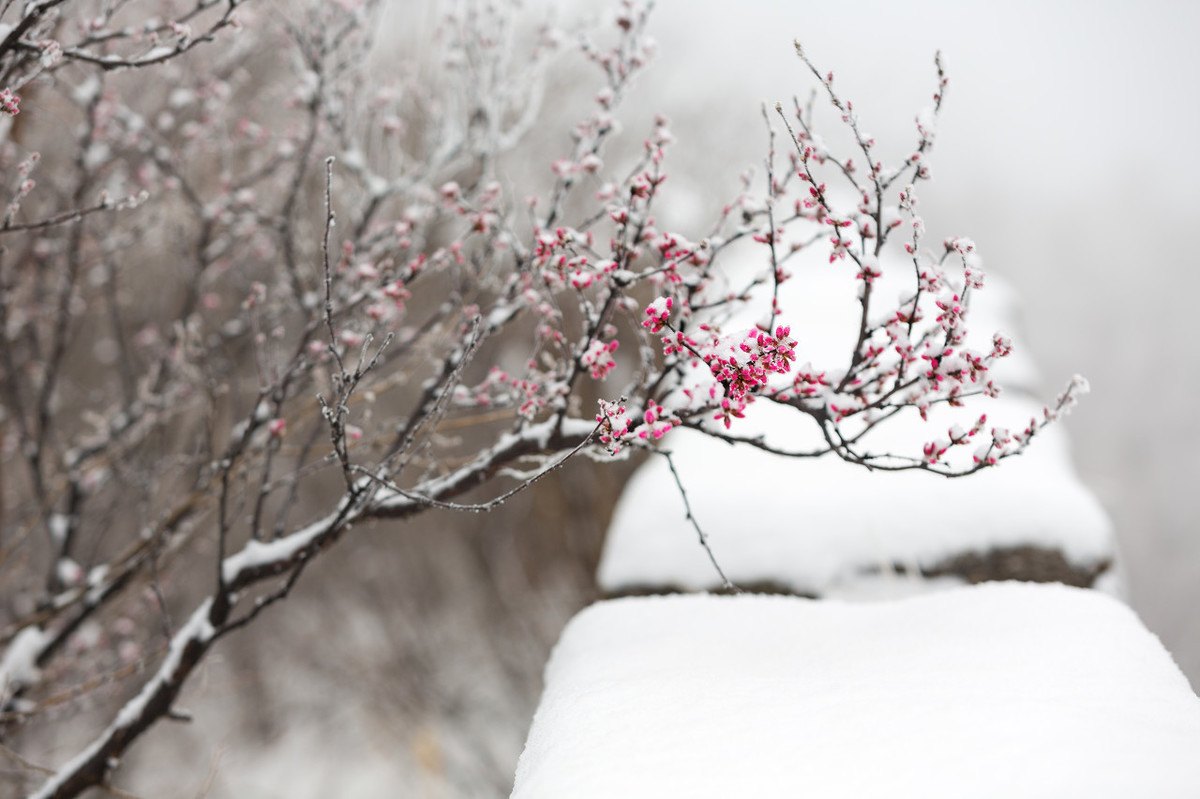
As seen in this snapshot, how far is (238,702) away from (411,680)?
4033mm

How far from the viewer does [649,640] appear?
1979 mm

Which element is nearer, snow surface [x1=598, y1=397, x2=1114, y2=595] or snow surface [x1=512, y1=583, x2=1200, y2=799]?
snow surface [x1=512, y1=583, x2=1200, y2=799]

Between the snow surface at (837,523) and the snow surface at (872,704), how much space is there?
30.8 inches

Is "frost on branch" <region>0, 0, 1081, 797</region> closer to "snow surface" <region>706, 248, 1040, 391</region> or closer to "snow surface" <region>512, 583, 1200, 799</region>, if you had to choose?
"snow surface" <region>706, 248, 1040, 391</region>

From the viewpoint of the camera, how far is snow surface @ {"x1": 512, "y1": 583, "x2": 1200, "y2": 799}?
122 cm

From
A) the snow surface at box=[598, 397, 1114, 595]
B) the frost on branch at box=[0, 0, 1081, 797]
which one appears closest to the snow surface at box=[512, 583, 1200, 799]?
the frost on branch at box=[0, 0, 1081, 797]

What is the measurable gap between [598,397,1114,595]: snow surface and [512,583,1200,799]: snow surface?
783 millimetres

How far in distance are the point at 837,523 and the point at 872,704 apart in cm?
150

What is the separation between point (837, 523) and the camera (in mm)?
2920

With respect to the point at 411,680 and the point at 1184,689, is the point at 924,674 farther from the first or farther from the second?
the point at 411,680

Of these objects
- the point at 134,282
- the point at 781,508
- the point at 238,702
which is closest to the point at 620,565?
the point at 781,508

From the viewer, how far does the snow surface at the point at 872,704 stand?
1219 millimetres

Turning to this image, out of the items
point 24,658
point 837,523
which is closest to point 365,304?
point 24,658

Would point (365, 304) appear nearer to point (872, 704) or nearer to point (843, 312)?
point (872, 704)
